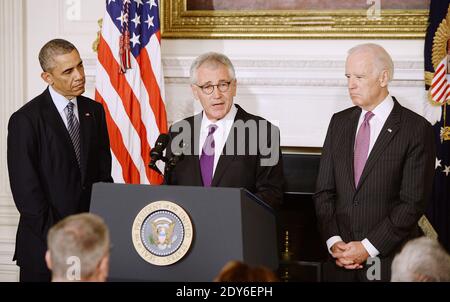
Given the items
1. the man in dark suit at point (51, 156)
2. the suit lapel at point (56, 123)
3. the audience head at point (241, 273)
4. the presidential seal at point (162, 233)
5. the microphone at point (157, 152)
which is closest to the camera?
the audience head at point (241, 273)

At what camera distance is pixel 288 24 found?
5.16 metres

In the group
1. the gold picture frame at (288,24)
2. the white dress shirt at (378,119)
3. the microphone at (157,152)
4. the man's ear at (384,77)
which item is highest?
the gold picture frame at (288,24)

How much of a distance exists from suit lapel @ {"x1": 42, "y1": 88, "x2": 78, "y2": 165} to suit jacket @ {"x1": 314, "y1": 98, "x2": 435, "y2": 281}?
1541 millimetres

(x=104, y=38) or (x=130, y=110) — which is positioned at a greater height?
(x=104, y=38)

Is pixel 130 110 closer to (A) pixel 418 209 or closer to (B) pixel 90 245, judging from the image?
(A) pixel 418 209

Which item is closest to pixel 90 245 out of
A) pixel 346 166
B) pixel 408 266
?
pixel 408 266

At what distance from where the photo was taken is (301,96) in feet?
17.1

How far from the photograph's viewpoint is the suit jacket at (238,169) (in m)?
3.51

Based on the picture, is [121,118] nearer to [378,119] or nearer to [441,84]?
[378,119]

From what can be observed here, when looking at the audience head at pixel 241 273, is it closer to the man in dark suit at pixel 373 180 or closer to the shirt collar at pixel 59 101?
the man in dark suit at pixel 373 180

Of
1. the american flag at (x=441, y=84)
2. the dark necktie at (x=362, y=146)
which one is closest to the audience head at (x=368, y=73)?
the dark necktie at (x=362, y=146)

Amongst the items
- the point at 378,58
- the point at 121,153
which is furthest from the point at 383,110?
the point at 121,153
